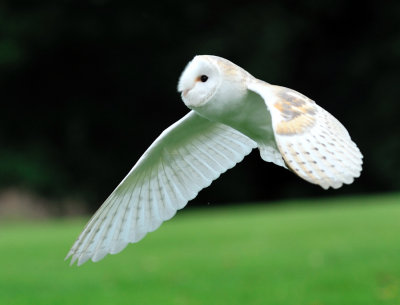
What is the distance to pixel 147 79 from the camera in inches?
669

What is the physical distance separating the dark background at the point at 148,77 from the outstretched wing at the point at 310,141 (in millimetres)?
12435

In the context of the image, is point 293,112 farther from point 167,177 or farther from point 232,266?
point 232,266

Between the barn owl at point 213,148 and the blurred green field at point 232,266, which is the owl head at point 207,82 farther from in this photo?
the blurred green field at point 232,266

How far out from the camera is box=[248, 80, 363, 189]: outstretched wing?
2732 mm

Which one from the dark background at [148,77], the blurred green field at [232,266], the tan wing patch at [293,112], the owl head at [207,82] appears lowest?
the blurred green field at [232,266]

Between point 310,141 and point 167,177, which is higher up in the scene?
point 167,177

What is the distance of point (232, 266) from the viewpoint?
Result: 6.69 meters

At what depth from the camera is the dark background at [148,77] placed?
1598 cm

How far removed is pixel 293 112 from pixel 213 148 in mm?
1203

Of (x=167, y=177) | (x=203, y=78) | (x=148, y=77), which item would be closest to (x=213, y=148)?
(x=167, y=177)

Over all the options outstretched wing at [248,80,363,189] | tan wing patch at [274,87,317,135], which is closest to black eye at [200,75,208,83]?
outstretched wing at [248,80,363,189]

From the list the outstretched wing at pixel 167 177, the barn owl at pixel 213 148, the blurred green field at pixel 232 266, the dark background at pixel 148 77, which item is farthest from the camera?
the dark background at pixel 148 77

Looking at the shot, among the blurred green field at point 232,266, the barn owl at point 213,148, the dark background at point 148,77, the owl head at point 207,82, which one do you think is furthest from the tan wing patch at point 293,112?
the dark background at point 148,77

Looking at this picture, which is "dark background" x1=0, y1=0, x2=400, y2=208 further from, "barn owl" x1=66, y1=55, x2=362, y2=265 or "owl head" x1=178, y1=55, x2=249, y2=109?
"owl head" x1=178, y1=55, x2=249, y2=109
